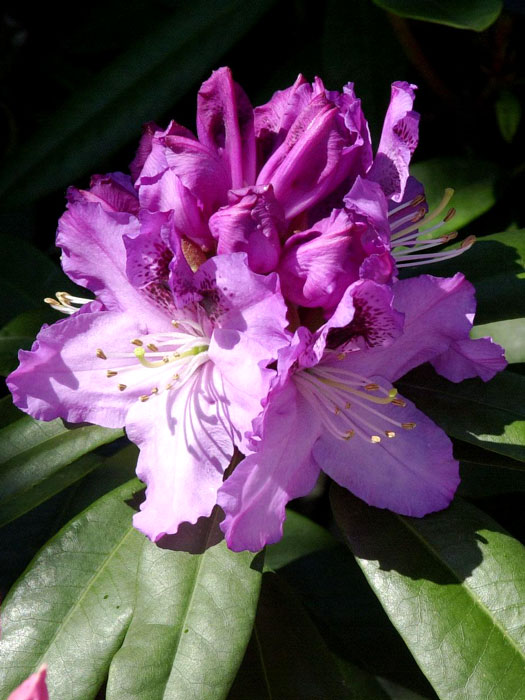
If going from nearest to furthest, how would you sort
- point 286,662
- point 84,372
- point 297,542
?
point 84,372 → point 286,662 → point 297,542

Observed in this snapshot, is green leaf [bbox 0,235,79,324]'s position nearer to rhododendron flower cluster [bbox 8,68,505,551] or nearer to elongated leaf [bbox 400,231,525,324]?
rhododendron flower cluster [bbox 8,68,505,551]

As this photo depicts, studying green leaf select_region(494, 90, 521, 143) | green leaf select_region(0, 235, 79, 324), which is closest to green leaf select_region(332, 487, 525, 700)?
green leaf select_region(0, 235, 79, 324)

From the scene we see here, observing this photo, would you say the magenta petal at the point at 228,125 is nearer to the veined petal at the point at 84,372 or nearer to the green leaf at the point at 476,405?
the veined petal at the point at 84,372

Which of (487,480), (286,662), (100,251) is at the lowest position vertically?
(487,480)

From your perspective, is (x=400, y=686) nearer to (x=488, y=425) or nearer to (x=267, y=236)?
(x=488, y=425)

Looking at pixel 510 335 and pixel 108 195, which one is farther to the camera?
pixel 510 335

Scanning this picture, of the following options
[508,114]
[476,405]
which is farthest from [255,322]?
[508,114]

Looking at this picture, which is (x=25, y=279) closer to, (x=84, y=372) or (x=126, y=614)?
(x=84, y=372)

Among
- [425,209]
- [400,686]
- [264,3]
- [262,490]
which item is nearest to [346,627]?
[400,686]
